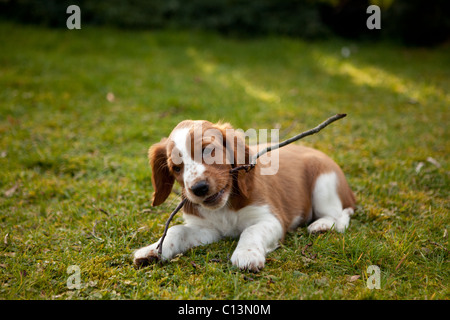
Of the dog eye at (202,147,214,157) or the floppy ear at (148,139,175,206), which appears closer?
the dog eye at (202,147,214,157)

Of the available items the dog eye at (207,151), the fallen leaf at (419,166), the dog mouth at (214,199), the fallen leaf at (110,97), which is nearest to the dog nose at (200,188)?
the dog mouth at (214,199)

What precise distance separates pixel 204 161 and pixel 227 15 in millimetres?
11753

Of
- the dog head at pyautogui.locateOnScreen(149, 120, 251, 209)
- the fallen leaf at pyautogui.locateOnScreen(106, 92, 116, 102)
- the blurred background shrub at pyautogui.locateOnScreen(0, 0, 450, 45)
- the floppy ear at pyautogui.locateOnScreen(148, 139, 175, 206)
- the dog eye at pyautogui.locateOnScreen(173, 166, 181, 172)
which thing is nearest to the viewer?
the dog head at pyautogui.locateOnScreen(149, 120, 251, 209)

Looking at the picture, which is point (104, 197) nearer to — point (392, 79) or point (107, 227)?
point (107, 227)

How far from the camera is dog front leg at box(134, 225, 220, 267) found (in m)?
3.22

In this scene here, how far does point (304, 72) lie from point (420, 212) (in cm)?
717

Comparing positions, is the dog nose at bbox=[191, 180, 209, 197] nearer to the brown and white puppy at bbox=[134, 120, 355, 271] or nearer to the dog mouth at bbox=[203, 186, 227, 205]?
the brown and white puppy at bbox=[134, 120, 355, 271]

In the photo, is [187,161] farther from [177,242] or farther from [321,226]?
[321,226]

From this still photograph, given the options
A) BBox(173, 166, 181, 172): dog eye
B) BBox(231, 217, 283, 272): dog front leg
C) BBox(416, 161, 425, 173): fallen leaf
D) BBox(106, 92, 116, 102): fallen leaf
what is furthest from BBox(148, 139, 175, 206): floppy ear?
BBox(106, 92, 116, 102): fallen leaf

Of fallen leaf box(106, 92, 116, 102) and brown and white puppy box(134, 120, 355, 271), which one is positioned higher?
fallen leaf box(106, 92, 116, 102)

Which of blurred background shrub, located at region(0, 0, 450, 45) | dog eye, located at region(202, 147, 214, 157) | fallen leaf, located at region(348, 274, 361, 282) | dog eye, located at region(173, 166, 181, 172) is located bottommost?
fallen leaf, located at region(348, 274, 361, 282)

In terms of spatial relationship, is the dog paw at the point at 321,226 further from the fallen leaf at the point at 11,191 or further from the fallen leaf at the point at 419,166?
the fallen leaf at the point at 11,191

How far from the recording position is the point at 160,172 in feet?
11.8

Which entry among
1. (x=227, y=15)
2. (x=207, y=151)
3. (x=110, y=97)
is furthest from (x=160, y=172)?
(x=227, y=15)
